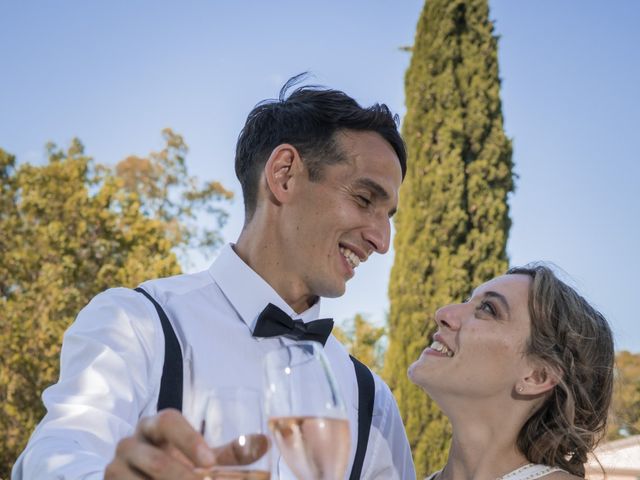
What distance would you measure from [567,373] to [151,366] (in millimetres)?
1667

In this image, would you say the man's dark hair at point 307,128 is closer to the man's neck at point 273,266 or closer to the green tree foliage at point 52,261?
the man's neck at point 273,266

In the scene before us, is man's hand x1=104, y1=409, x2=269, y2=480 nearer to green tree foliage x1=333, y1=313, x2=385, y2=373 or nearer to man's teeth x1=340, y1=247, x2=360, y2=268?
man's teeth x1=340, y1=247, x2=360, y2=268

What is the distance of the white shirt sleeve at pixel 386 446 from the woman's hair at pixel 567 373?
0.47 meters

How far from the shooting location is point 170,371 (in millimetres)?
2355

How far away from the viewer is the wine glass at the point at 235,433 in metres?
1.05

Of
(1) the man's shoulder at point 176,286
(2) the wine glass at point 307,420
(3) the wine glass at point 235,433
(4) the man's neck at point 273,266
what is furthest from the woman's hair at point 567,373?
(3) the wine glass at point 235,433

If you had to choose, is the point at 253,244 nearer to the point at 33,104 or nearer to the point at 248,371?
the point at 248,371

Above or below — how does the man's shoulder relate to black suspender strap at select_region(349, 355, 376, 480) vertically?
above

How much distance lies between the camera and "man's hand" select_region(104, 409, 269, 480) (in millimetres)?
1011

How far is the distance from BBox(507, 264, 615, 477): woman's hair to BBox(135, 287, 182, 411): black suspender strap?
1409mm

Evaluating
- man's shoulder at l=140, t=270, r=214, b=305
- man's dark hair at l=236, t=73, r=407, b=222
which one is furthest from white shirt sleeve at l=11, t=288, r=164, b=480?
man's dark hair at l=236, t=73, r=407, b=222

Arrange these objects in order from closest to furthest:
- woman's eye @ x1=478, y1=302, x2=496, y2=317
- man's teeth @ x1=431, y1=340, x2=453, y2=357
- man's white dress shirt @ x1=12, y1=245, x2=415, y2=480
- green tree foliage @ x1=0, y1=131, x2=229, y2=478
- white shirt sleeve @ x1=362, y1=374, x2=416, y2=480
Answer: man's white dress shirt @ x1=12, y1=245, x2=415, y2=480 → white shirt sleeve @ x1=362, y1=374, x2=416, y2=480 → man's teeth @ x1=431, y1=340, x2=453, y2=357 → woman's eye @ x1=478, y1=302, x2=496, y2=317 → green tree foliage @ x1=0, y1=131, x2=229, y2=478

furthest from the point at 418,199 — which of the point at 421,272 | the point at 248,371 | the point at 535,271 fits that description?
the point at 248,371

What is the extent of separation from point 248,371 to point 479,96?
32.2ft
